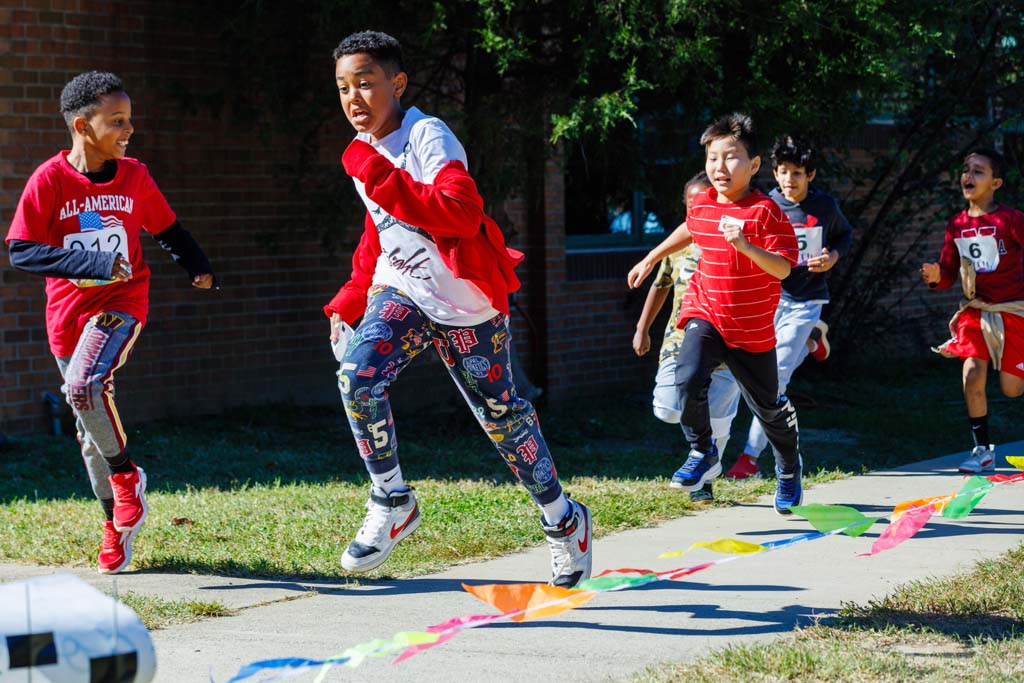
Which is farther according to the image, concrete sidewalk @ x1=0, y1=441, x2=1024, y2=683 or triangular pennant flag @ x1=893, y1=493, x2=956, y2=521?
triangular pennant flag @ x1=893, y1=493, x2=956, y2=521

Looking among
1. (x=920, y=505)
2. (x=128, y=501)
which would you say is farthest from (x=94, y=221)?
(x=920, y=505)

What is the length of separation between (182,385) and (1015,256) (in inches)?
229

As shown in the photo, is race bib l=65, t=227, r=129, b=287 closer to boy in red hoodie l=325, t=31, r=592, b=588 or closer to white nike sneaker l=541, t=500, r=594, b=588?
boy in red hoodie l=325, t=31, r=592, b=588

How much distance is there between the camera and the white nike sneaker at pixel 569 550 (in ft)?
17.1

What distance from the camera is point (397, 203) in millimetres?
4699

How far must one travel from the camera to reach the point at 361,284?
541 centimetres

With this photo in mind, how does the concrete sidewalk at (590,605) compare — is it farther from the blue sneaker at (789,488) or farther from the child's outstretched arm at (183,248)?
the child's outstretched arm at (183,248)

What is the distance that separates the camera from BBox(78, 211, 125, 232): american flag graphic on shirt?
576cm

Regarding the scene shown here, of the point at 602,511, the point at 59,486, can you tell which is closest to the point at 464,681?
the point at 602,511

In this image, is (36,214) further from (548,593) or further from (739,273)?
(739,273)

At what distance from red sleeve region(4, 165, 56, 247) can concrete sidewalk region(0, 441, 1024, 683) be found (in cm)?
135

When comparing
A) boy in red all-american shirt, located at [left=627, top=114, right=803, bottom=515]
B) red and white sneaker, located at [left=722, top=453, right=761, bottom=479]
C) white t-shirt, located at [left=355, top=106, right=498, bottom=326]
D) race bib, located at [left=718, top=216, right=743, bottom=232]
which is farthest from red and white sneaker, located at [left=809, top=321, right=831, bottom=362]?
white t-shirt, located at [left=355, top=106, right=498, bottom=326]

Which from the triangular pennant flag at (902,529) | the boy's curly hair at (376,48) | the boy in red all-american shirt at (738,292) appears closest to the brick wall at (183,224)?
the boy in red all-american shirt at (738,292)

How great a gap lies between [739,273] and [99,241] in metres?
2.85
